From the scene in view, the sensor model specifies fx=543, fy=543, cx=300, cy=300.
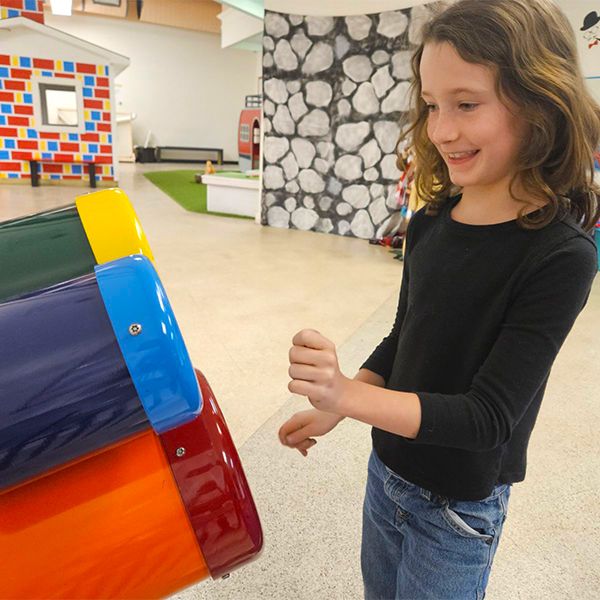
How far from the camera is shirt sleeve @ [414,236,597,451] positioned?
1.83 feet

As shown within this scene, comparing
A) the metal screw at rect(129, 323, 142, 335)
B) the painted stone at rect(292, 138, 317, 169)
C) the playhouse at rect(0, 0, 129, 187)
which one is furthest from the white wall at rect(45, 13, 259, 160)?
the metal screw at rect(129, 323, 142, 335)

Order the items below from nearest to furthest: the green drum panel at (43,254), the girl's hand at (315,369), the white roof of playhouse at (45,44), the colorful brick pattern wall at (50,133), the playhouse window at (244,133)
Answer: the girl's hand at (315,369) < the green drum panel at (43,254) < the white roof of playhouse at (45,44) < the colorful brick pattern wall at (50,133) < the playhouse window at (244,133)

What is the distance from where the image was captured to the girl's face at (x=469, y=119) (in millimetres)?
587

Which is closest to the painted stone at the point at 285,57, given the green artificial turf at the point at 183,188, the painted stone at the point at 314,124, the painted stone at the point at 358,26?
the painted stone at the point at 314,124

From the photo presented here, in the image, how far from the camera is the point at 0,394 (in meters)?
0.40

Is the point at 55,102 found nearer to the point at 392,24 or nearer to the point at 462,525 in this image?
the point at 392,24

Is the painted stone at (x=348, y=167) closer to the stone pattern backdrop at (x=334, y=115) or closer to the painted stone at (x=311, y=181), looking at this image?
the stone pattern backdrop at (x=334, y=115)

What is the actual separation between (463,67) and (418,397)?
357mm

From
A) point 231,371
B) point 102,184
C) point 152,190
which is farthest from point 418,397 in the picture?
point 102,184

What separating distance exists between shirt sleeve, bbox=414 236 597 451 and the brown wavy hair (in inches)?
2.6

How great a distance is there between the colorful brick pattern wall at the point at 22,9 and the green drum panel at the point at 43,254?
23.2 ft

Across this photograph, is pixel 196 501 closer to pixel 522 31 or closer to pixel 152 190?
pixel 522 31

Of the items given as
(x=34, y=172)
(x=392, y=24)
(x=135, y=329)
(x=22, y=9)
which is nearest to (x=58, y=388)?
(x=135, y=329)

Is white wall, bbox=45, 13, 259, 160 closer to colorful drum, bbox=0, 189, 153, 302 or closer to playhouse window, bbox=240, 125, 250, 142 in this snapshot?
playhouse window, bbox=240, 125, 250, 142
